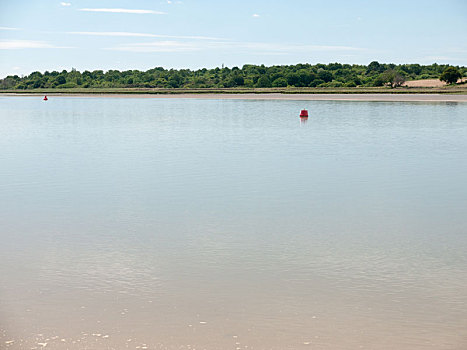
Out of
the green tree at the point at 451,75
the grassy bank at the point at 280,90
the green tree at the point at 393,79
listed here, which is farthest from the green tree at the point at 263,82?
the green tree at the point at 451,75

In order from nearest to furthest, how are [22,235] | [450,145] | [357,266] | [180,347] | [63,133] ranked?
[180,347] < [357,266] < [22,235] < [450,145] < [63,133]

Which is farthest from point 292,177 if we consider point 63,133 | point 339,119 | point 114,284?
point 339,119

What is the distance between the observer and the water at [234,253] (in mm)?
8758

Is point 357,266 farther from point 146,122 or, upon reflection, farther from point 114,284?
point 146,122

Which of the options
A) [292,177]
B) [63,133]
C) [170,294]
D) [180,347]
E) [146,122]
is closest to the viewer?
[180,347]

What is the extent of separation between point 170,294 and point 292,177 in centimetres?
1258

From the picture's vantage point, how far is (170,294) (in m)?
10.1

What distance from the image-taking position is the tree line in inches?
5630

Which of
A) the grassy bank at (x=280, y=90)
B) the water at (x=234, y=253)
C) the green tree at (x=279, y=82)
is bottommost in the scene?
the water at (x=234, y=253)

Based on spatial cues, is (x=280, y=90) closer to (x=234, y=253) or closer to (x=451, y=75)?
(x=451, y=75)

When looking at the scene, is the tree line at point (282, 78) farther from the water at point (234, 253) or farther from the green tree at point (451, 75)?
the water at point (234, 253)

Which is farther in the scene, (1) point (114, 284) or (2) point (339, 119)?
(2) point (339, 119)

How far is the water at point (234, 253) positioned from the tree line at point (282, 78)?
11334 centimetres

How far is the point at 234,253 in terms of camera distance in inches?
487
